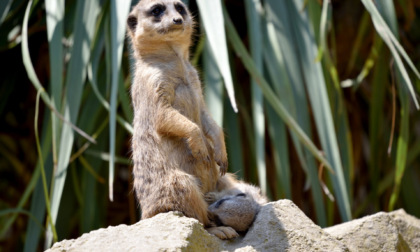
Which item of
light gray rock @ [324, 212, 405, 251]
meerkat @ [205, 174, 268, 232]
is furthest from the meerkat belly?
light gray rock @ [324, 212, 405, 251]

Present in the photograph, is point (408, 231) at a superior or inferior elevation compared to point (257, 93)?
inferior

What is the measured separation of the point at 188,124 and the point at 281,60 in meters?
1.05

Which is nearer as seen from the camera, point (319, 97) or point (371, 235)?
point (371, 235)

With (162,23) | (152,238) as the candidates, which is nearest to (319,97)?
(162,23)

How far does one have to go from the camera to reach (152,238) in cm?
163

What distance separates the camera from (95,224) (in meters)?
3.57

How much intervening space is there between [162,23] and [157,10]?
8cm

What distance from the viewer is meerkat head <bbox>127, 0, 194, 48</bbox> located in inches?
88.4

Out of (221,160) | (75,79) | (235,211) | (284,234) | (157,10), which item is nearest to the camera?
(284,234)

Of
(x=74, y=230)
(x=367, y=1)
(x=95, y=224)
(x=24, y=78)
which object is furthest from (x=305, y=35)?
(x=74, y=230)

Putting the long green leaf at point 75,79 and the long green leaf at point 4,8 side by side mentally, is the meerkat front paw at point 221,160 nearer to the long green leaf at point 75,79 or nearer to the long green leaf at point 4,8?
the long green leaf at point 75,79

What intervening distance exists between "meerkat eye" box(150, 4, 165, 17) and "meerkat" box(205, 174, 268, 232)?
69cm

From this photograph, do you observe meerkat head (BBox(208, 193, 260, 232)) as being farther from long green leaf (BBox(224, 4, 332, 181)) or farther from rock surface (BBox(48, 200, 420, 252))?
long green leaf (BBox(224, 4, 332, 181))

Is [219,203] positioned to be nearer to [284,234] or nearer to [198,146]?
[198,146]
